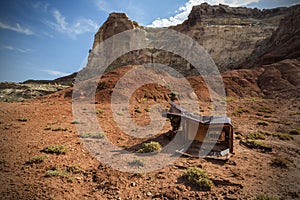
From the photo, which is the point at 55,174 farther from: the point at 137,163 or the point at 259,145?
the point at 259,145

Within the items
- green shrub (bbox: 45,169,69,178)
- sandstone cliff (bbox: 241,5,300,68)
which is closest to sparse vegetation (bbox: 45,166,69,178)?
green shrub (bbox: 45,169,69,178)

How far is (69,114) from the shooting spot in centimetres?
1379

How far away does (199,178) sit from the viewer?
5496mm

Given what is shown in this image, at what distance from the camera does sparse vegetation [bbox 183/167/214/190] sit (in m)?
5.30

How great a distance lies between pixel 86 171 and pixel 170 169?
3008 millimetres

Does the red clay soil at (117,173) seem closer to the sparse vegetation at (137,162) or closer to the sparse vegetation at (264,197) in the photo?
the sparse vegetation at (264,197)

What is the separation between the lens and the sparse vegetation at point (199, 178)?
530 centimetres

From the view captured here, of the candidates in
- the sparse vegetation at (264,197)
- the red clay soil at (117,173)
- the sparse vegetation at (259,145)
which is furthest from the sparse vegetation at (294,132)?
the sparse vegetation at (264,197)

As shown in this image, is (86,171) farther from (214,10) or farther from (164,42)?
(214,10)

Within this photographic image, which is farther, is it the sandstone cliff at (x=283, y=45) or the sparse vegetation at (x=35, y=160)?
the sandstone cliff at (x=283, y=45)

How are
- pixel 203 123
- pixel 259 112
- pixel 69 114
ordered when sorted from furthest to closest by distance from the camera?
pixel 259 112
pixel 69 114
pixel 203 123

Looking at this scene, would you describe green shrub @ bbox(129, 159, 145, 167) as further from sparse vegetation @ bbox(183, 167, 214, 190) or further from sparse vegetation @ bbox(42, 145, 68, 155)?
sparse vegetation @ bbox(42, 145, 68, 155)

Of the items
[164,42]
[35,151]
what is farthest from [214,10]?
[35,151]

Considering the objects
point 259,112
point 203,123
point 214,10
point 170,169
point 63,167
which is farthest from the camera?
point 214,10
